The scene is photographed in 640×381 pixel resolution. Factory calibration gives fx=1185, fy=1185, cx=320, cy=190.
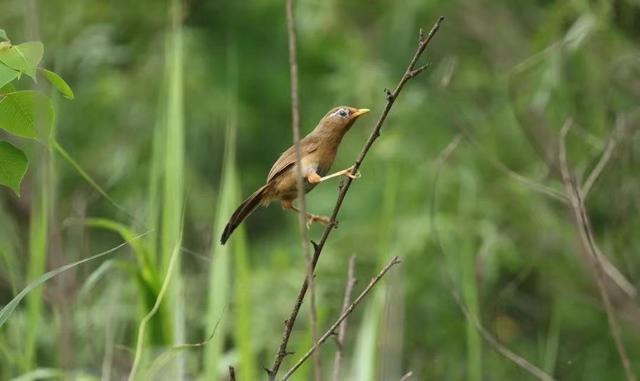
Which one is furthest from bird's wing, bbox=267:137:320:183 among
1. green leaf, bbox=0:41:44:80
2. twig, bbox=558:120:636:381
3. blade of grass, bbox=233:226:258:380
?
green leaf, bbox=0:41:44:80

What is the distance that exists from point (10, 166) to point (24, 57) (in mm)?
169

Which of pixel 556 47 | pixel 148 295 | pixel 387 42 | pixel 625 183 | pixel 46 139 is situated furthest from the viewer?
pixel 387 42

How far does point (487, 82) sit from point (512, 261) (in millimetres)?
1044

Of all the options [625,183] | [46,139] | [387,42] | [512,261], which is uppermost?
Result: [387,42]

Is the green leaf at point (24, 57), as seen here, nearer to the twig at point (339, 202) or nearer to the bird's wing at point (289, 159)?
the twig at point (339, 202)

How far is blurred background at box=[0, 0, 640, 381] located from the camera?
4590 mm

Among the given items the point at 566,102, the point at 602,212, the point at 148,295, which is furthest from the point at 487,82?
the point at 148,295

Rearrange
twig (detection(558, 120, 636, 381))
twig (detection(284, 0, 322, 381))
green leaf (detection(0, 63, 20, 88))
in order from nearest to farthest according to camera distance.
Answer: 1. twig (detection(284, 0, 322, 381))
2. green leaf (detection(0, 63, 20, 88))
3. twig (detection(558, 120, 636, 381))

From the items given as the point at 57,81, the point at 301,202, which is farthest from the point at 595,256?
the point at 57,81

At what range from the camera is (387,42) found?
22.4 feet

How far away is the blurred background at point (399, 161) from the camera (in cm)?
459

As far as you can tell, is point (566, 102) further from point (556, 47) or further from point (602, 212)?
point (602, 212)

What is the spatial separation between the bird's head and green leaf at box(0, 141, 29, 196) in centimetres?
91

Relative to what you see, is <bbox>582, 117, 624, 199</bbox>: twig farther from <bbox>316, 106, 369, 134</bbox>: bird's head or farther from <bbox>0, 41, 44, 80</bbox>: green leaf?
<bbox>0, 41, 44, 80</bbox>: green leaf
